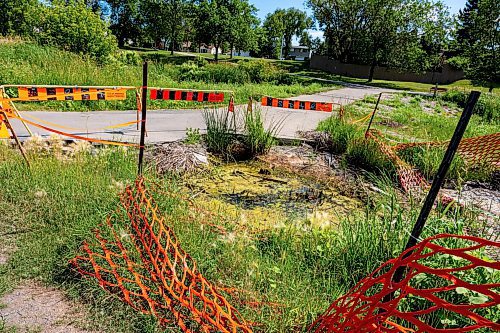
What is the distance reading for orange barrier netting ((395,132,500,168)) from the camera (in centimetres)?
730

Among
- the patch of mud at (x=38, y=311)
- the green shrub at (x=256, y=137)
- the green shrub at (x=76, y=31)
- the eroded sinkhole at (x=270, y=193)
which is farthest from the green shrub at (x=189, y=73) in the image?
the patch of mud at (x=38, y=311)

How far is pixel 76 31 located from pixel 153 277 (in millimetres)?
15834

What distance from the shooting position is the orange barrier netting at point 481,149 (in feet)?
24.0

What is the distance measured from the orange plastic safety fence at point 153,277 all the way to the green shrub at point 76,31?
14.5 meters

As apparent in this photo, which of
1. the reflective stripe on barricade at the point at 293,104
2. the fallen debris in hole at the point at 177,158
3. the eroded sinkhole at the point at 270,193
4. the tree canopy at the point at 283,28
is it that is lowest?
the eroded sinkhole at the point at 270,193

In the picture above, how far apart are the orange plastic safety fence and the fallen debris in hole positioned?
2428 millimetres

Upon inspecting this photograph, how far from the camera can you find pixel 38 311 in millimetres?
2705

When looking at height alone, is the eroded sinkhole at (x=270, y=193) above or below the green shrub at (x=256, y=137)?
below

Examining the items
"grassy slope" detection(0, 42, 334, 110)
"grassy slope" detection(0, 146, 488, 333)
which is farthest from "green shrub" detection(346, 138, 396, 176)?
"grassy slope" detection(0, 42, 334, 110)

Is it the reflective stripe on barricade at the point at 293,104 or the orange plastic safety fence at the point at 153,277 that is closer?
the orange plastic safety fence at the point at 153,277

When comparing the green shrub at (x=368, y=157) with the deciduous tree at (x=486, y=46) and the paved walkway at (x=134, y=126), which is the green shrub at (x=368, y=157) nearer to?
the paved walkway at (x=134, y=126)

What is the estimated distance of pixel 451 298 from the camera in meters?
2.73

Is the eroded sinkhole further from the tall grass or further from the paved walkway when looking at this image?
the tall grass

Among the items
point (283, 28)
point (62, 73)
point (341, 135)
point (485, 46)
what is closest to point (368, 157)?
point (341, 135)
